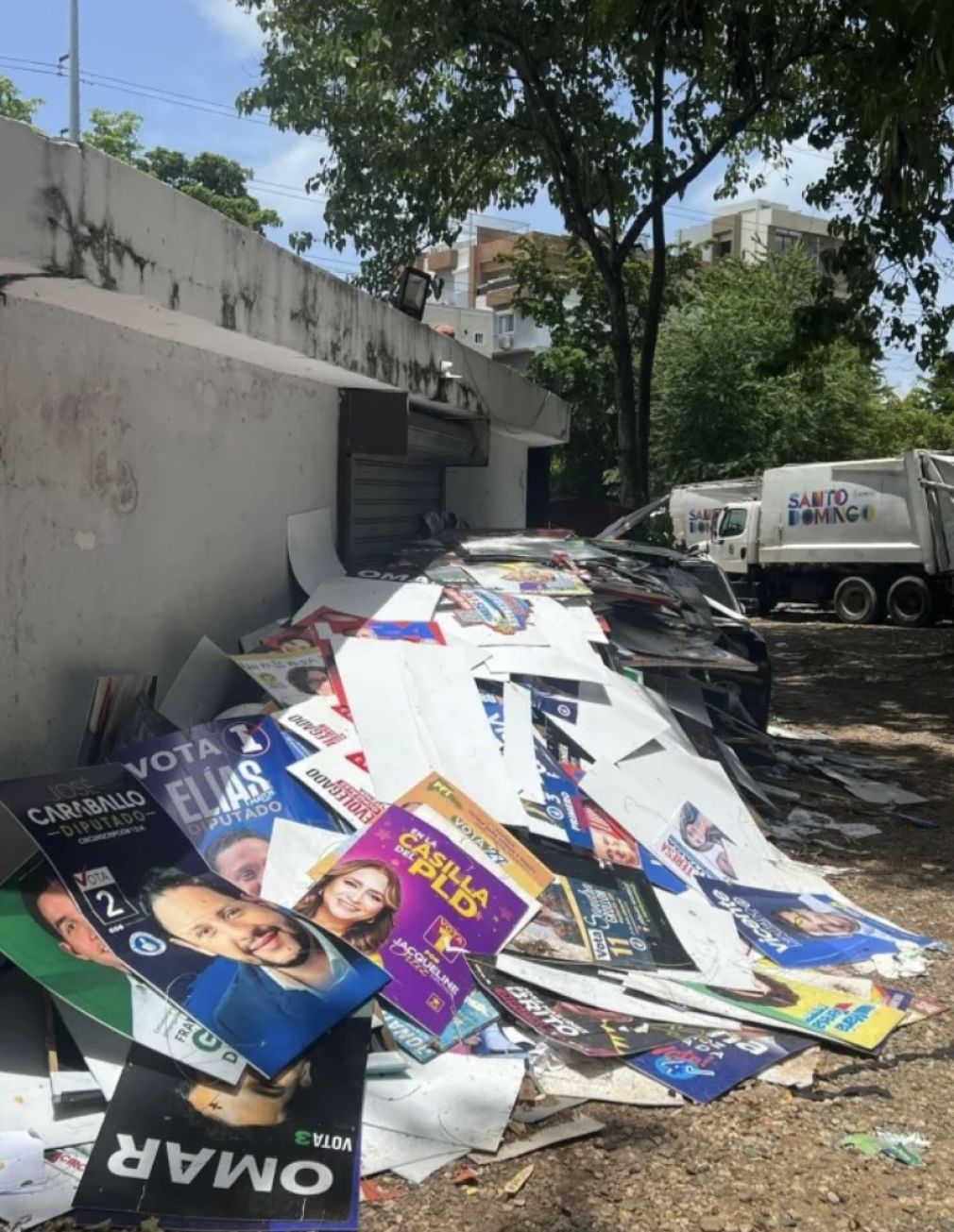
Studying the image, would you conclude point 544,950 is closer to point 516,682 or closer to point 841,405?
point 516,682

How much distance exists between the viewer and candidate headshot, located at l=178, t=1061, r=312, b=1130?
100 inches

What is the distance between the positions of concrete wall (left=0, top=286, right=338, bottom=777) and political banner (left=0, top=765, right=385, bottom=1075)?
529 millimetres

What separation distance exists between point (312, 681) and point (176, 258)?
5.37 feet

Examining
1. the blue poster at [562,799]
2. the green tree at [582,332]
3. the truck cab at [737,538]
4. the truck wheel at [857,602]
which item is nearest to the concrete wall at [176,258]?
the blue poster at [562,799]

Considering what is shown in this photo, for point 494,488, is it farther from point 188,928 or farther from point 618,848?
point 188,928

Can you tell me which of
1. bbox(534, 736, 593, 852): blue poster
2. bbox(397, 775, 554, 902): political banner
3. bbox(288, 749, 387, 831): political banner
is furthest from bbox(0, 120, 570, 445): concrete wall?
bbox(534, 736, 593, 852): blue poster

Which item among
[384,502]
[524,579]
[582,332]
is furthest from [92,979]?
[582,332]

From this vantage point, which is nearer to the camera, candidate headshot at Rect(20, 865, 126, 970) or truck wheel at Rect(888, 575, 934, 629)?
candidate headshot at Rect(20, 865, 126, 970)

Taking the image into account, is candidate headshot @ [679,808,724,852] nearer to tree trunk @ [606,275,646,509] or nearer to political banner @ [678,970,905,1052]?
political banner @ [678,970,905,1052]

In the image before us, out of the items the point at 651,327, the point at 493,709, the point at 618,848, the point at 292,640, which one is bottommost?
the point at 618,848

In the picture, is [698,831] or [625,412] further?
[625,412]

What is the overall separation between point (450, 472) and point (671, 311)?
66.7ft

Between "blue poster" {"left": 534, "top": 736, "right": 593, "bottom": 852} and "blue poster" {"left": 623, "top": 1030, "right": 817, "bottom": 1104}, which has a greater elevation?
"blue poster" {"left": 534, "top": 736, "right": 593, "bottom": 852}

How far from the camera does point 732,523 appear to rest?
67.7ft
